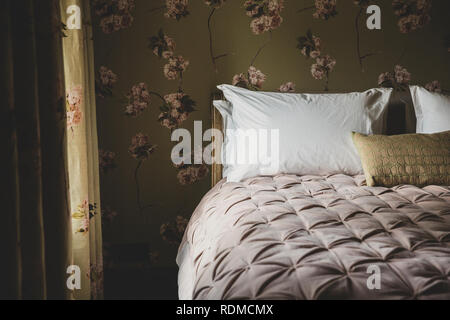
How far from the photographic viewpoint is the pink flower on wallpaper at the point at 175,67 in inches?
84.0

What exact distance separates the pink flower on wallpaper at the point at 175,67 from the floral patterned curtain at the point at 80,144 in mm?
500

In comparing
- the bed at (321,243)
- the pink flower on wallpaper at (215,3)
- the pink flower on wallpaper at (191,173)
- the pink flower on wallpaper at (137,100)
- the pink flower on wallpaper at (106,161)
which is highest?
the pink flower on wallpaper at (215,3)

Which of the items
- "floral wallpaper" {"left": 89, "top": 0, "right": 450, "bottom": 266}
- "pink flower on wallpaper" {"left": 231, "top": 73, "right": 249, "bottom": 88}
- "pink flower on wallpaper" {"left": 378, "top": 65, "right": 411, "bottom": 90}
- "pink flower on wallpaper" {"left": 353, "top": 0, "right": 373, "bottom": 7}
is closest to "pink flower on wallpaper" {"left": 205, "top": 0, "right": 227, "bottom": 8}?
"floral wallpaper" {"left": 89, "top": 0, "right": 450, "bottom": 266}

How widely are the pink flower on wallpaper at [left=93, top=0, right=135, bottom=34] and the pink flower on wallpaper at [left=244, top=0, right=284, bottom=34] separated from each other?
63 centimetres

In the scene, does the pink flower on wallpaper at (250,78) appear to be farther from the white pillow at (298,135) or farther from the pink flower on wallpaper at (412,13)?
the pink flower on wallpaper at (412,13)

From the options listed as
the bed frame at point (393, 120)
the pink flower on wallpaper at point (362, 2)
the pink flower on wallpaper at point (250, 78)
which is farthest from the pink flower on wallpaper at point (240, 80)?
the pink flower on wallpaper at point (362, 2)

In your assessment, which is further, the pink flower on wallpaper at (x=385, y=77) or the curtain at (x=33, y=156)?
the pink flower on wallpaper at (x=385, y=77)

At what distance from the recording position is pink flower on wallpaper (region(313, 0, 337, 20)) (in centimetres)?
216

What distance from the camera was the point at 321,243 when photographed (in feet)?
3.34

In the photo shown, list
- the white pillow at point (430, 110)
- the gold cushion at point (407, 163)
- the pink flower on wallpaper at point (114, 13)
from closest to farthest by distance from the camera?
the gold cushion at point (407, 163), the white pillow at point (430, 110), the pink flower on wallpaper at point (114, 13)

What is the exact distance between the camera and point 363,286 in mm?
804

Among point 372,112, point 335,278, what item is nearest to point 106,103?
point 372,112

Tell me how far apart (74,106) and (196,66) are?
829 mm

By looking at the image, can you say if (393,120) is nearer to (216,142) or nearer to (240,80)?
(240,80)
